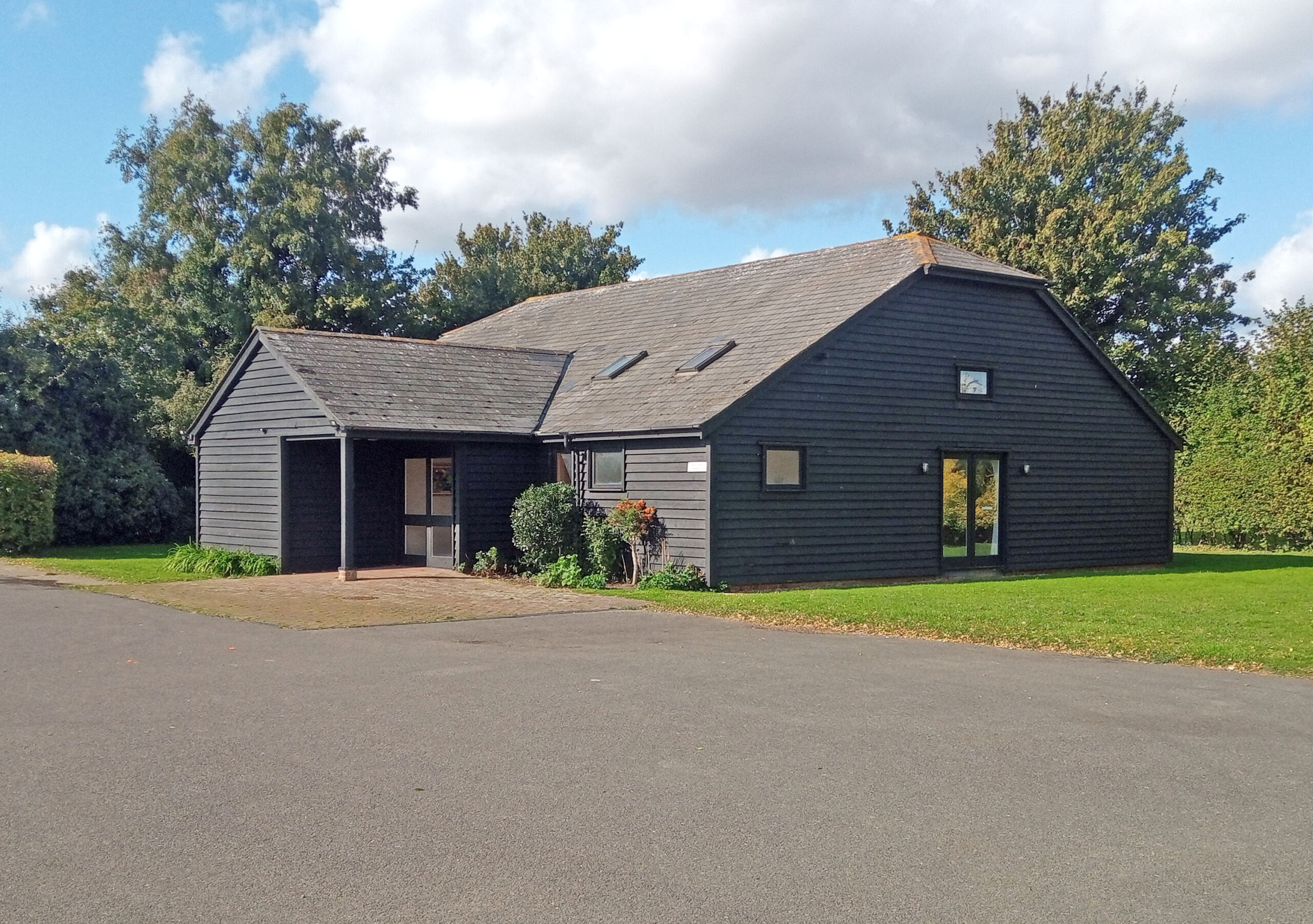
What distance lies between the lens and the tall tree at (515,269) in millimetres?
43156

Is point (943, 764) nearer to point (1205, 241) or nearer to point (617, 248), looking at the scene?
point (1205, 241)

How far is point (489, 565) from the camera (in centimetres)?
2155

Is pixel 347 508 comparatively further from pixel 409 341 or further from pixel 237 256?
pixel 237 256

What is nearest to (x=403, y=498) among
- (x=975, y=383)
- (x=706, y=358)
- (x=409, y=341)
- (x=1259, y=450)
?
(x=409, y=341)

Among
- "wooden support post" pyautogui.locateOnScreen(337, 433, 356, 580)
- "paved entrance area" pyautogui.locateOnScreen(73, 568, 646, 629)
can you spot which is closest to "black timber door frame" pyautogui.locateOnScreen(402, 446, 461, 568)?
"paved entrance area" pyautogui.locateOnScreen(73, 568, 646, 629)

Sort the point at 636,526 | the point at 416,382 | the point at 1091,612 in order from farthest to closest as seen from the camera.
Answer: the point at 416,382 → the point at 636,526 → the point at 1091,612

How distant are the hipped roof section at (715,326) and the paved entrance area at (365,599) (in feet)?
10.7

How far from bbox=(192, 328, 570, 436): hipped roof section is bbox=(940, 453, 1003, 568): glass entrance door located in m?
7.48

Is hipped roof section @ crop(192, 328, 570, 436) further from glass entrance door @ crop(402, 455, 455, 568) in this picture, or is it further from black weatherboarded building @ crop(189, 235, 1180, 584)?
glass entrance door @ crop(402, 455, 455, 568)

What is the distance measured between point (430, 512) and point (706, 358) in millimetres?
6030

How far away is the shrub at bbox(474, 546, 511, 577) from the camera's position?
21516 mm

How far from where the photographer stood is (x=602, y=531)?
20.0 meters

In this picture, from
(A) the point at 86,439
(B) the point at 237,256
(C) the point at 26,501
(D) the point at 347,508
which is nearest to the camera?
(D) the point at 347,508

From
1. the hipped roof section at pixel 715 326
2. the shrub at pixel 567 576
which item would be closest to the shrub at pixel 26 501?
the hipped roof section at pixel 715 326
